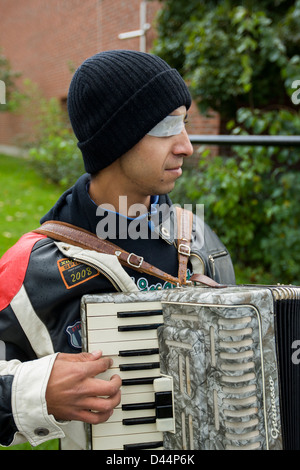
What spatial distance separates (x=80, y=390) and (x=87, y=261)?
375mm

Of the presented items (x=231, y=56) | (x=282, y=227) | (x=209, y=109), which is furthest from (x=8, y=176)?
(x=282, y=227)

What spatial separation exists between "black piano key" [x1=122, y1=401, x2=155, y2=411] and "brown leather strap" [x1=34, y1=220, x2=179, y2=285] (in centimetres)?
39

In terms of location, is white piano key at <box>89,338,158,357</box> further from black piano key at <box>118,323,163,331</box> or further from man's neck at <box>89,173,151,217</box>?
man's neck at <box>89,173,151,217</box>

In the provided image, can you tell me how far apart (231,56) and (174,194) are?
1382mm

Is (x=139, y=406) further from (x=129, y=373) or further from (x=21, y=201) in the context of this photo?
(x=21, y=201)

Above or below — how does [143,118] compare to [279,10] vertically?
below

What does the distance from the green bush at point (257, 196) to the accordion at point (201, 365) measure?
257cm

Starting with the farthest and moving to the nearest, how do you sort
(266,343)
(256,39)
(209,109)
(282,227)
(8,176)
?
(8,176) → (209,109) → (256,39) → (282,227) → (266,343)

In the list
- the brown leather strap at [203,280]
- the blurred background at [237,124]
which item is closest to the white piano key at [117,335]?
the brown leather strap at [203,280]

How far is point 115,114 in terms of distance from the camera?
1.43 meters

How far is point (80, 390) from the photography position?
133cm

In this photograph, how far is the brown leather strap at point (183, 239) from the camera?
162 centimetres

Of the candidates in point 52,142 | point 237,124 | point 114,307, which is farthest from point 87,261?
point 52,142
